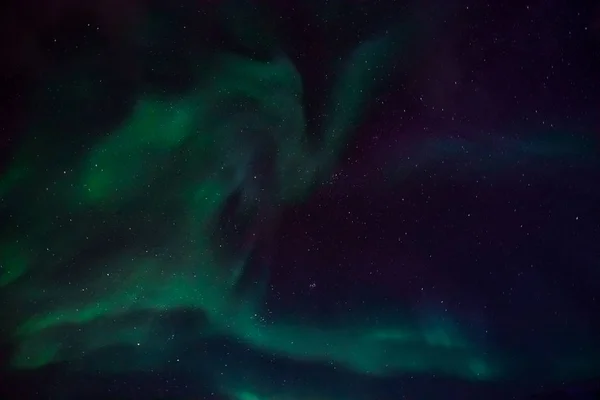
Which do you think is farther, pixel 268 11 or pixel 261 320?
pixel 261 320

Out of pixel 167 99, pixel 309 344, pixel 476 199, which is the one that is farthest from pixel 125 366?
pixel 476 199

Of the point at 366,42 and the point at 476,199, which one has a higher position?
the point at 366,42

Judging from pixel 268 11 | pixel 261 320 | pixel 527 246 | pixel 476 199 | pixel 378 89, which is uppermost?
pixel 268 11

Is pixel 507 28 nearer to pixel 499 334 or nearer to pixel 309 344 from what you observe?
pixel 499 334

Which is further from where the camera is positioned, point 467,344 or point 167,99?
point 467,344

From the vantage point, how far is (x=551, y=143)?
1757 millimetres

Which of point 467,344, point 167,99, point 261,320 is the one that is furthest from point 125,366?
point 467,344

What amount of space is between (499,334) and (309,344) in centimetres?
63

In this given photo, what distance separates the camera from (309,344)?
72.3 inches

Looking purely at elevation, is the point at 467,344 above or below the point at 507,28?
below

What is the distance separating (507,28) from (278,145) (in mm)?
783

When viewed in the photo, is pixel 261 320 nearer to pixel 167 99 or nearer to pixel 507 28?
pixel 167 99

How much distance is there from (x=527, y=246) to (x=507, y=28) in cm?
69

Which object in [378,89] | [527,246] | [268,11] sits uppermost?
[268,11]
